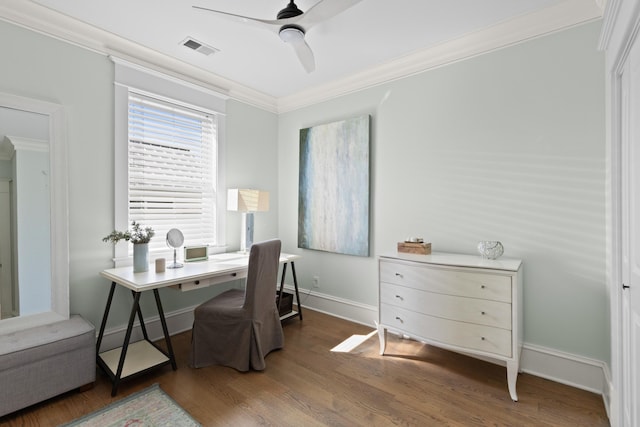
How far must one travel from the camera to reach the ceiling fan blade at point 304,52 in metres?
2.17

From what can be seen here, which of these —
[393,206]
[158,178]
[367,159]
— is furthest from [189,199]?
[393,206]

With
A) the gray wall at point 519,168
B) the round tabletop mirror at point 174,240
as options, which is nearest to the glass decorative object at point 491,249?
the gray wall at point 519,168

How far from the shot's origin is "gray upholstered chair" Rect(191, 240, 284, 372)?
2328mm

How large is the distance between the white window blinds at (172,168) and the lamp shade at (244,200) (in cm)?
20

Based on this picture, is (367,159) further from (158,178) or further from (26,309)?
(26,309)

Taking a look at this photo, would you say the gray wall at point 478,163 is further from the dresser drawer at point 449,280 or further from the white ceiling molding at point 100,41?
the dresser drawer at point 449,280

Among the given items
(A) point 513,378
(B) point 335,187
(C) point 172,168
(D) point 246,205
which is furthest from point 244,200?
(A) point 513,378

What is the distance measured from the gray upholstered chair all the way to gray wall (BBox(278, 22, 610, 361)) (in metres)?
1.23

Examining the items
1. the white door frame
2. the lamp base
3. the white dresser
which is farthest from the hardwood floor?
the lamp base

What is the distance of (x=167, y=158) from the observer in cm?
297

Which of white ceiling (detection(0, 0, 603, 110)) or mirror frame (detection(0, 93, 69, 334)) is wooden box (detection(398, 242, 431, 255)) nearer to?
white ceiling (detection(0, 0, 603, 110))

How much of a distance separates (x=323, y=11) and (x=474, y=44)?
1.45 metres

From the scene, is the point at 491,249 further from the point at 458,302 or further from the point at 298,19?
the point at 298,19

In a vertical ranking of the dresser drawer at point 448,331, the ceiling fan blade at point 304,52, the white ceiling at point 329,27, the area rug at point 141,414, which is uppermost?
the white ceiling at point 329,27
